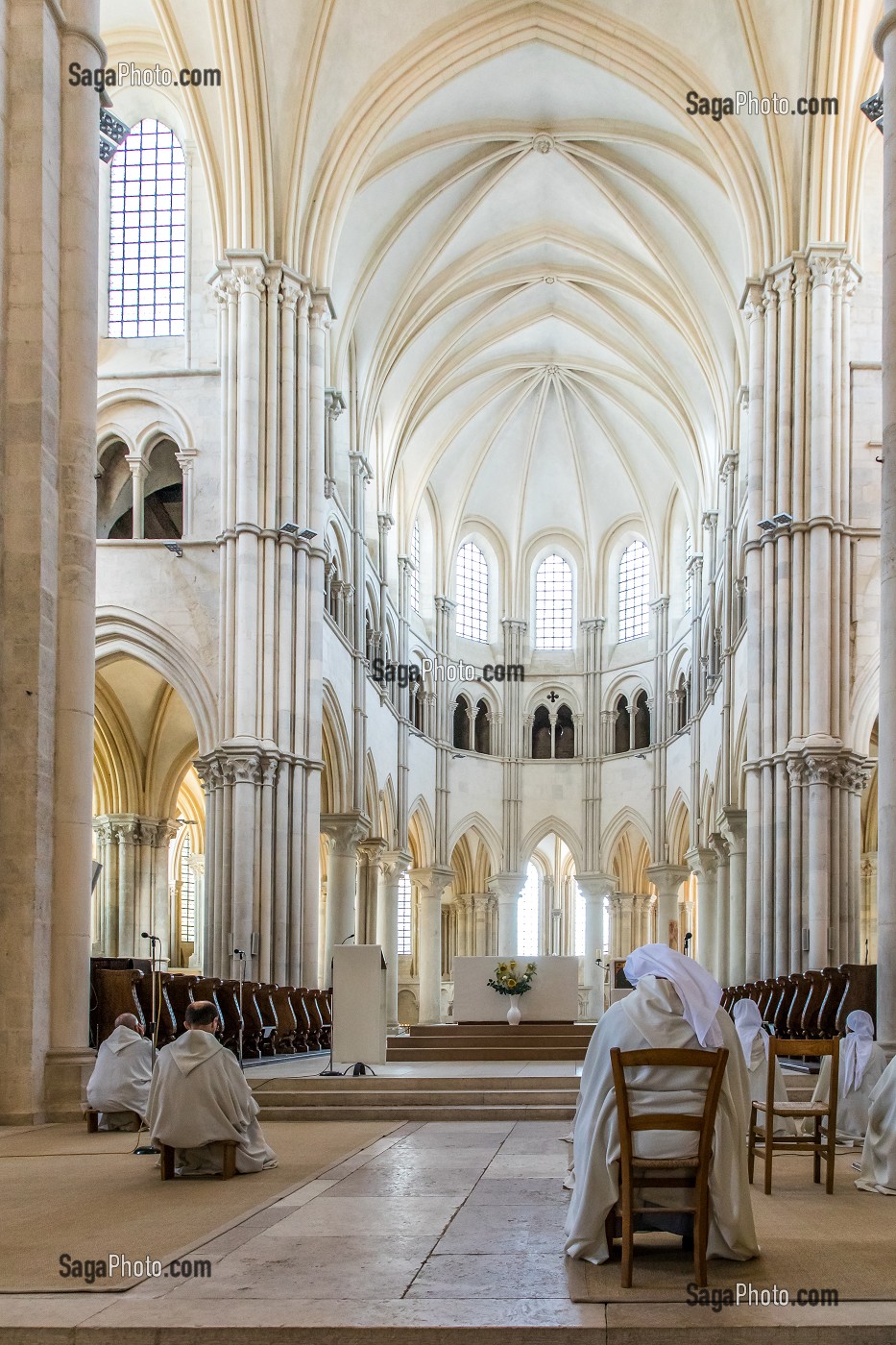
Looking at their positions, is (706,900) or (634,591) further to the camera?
(634,591)

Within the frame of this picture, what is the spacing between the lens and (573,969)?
80.0ft

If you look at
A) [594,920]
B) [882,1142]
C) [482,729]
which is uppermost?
[482,729]

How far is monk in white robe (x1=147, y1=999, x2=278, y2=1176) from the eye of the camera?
356 inches

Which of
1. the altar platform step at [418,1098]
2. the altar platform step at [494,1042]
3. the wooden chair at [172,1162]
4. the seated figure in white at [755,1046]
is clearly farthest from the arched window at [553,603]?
the wooden chair at [172,1162]

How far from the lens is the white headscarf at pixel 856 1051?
34.3 ft

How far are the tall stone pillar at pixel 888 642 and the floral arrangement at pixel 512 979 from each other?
39.7 feet

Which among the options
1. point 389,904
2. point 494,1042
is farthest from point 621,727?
point 494,1042

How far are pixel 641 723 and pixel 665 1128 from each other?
40.4m

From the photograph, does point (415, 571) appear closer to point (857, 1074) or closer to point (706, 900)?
point (706, 900)

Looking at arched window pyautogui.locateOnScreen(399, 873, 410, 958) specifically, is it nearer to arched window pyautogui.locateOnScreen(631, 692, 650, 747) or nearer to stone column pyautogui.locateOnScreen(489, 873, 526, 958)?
stone column pyautogui.locateOnScreen(489, 873, 526, 958)

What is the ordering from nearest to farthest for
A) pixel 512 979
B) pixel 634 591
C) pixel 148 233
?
pixel 512 979 → pixel 148 233 → pixel 634 591

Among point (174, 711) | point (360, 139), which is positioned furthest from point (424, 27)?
point (174, 711)

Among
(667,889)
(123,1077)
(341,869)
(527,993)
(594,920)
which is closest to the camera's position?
(123,1077)

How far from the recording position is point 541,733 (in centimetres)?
4794
